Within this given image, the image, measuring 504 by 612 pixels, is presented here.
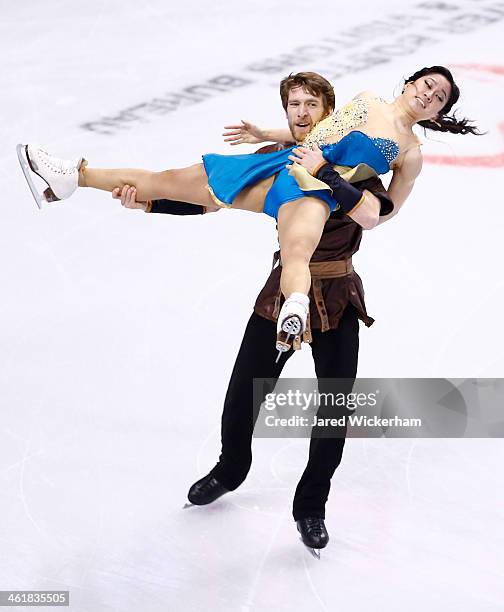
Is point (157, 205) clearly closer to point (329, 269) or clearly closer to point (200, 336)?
point (329, 269)

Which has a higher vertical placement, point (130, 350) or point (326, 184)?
point (326, 184)

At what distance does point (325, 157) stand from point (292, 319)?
69 cm

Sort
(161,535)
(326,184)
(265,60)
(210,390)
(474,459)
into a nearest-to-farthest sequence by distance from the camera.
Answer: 1. (326,184)
2. (161,535)
3. (474,459)
4. (210,390)
5. (265,60)

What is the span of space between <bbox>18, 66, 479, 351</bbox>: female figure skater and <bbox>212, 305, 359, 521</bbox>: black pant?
378 millimetres

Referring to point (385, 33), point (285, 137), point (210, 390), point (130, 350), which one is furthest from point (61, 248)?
point (385, 33)

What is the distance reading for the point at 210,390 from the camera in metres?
4.34

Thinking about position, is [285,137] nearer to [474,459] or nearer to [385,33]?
[474,459]

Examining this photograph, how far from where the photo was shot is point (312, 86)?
3705 mm

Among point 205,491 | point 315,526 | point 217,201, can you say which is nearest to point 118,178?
point 217,201

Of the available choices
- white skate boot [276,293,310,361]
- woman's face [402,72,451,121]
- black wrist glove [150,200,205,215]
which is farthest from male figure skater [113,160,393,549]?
white skate boot [276,293,310,361]

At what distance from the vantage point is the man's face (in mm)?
3717

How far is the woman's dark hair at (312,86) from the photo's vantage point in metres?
3.71

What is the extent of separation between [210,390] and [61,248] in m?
1.16

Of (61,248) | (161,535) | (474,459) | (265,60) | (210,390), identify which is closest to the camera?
(161,535)
